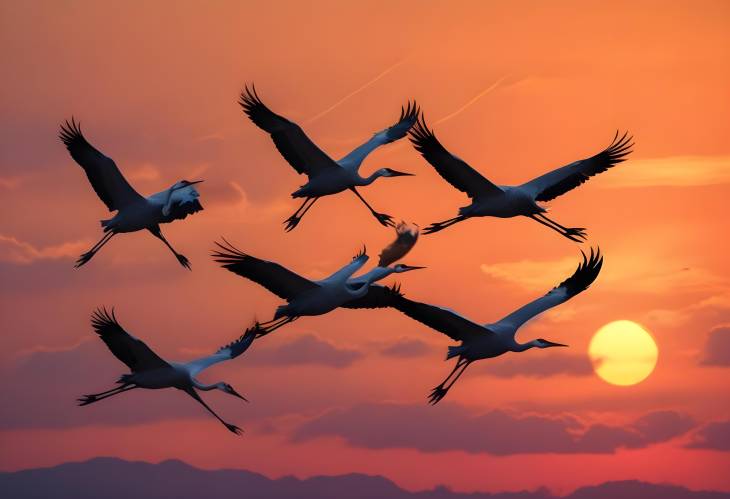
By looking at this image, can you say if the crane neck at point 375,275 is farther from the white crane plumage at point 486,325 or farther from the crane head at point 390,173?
the crane head at point 390,173

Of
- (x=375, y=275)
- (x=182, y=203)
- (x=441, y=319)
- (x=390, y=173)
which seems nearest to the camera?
(x=375, y=275)

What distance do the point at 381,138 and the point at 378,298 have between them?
6789 millimetres

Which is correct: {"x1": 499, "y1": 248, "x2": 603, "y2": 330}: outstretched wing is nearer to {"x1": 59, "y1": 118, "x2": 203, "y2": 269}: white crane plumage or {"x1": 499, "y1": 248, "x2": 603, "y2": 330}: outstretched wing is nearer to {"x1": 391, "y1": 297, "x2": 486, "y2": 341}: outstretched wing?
{"x1": 391, "y1": 297, "x2": 486, "y2": 341}: outstretched wing

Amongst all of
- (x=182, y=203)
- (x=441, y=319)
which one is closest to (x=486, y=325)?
(x=441, y=319)

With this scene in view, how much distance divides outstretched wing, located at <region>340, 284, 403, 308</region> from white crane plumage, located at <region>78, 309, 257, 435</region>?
112 inches

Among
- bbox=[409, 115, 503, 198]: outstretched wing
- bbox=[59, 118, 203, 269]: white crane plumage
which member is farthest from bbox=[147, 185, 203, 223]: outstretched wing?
bbox=[409, 115, 503, 198]: outstretched wing

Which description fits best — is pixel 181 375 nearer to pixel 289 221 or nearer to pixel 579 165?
pixel 289 221

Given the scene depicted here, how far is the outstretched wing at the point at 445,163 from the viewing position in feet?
109

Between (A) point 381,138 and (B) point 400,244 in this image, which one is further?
(A) point 381,138

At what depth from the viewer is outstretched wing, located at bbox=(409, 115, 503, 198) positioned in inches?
1305

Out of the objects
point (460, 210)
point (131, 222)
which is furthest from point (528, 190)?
point (131, 222)

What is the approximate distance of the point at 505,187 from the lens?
3422 centimetres

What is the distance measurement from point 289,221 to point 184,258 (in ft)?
10.6

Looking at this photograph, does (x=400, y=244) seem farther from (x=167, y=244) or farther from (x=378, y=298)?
(x=167, y=244)
